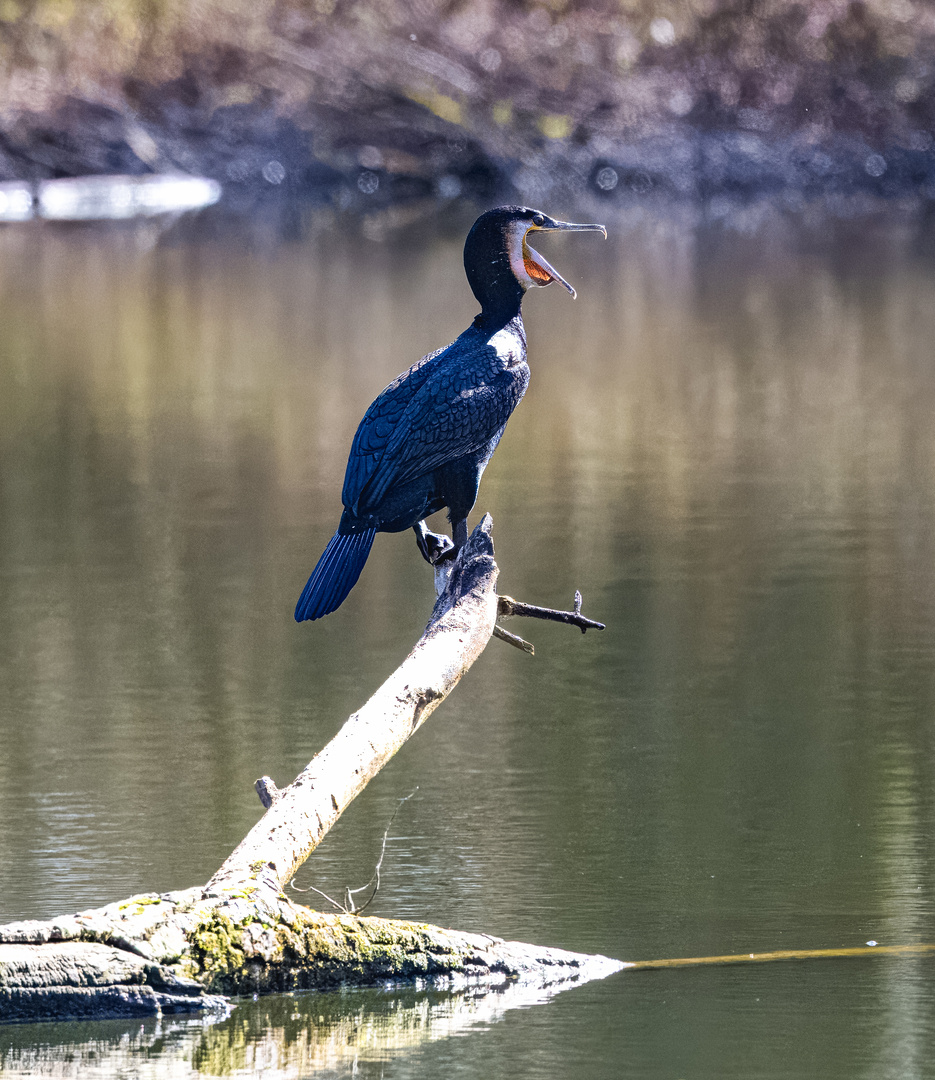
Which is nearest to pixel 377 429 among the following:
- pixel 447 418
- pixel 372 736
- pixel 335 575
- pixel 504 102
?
pixel 447 418

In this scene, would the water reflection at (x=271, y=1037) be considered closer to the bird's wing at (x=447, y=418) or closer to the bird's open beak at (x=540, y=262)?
the bird's wing at (x=447, y=418)

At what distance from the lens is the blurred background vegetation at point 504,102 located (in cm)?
2819

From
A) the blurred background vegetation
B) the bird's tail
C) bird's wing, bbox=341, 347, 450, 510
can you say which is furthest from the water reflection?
the blurred background vegetation

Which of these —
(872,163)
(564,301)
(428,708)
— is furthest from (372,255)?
(428,708)

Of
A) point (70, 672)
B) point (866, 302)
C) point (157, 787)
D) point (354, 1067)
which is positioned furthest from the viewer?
point (866, 302)

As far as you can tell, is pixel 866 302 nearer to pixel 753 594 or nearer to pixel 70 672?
pixel 753 594

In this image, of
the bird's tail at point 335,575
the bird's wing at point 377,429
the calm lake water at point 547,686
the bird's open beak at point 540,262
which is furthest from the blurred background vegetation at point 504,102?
the bird's tail at point 335,575

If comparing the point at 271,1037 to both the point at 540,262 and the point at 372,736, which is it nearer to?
the point at 372,736

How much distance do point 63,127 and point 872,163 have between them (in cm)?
1180

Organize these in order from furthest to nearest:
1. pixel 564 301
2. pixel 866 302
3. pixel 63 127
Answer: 1. pixel 63 127
2. pixel 564 301
3. pixel 866 302

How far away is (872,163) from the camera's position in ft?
96.1

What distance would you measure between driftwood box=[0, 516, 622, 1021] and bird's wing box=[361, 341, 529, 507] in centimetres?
26

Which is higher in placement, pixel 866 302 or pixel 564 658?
pixel 866 302

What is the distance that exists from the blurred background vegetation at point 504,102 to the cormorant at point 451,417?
75.7 feet
